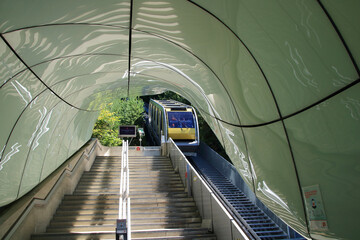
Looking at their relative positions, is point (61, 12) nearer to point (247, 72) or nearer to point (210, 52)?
point (210, 52)

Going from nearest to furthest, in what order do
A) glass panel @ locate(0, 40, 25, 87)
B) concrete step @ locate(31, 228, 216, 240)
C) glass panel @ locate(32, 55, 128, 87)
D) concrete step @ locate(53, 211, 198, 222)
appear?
glass panel @ locate(0, 40, 25, 87) → glass panel @ locate(32, 55, 128, 87) → concrete step @ locate(31, 228, 216, 240) → concrete step @ locate(53, 211, 198, 222)

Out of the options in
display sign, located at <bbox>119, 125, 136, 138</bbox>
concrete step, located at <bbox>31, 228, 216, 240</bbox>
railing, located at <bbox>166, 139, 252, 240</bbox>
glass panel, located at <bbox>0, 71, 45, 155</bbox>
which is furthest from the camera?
display sign, located at <bbox>119, 125, 136, 138</bbox>

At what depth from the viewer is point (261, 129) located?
456cm

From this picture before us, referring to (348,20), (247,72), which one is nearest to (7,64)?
(247,72)

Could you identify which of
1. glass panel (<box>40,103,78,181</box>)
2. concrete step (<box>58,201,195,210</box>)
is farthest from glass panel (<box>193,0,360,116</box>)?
concrete step (<box>58,201,195,210</box>)

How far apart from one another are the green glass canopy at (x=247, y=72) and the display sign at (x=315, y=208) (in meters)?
0.02

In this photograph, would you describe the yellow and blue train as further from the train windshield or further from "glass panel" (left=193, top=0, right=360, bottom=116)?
"glass panel" (left=193, top=0, right=360, bottom=116)

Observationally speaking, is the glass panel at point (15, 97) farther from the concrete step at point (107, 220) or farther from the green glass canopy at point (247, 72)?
the concrete step at point (107, 220)

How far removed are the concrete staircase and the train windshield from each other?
24.1 ft

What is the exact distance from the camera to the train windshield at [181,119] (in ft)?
70.1

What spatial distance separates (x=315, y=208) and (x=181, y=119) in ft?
60.0

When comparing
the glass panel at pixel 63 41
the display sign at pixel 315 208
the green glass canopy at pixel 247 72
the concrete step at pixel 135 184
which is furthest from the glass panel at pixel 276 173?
the concrete step at pixel 135 184

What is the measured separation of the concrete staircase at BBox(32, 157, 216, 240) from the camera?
775 cm

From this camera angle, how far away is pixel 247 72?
4168 mm
